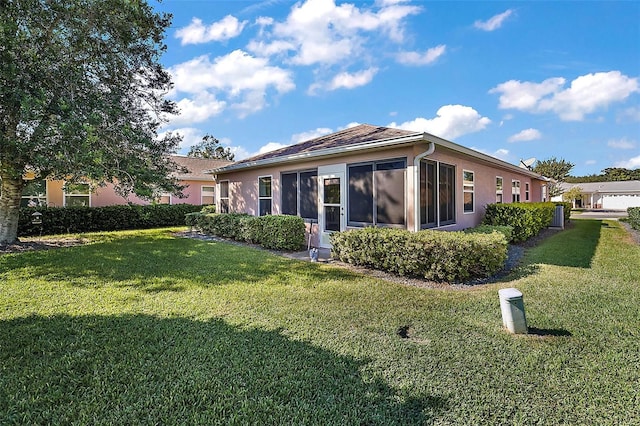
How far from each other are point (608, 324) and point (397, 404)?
3.28 m

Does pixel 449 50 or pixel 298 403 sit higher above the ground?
pixel 449 50

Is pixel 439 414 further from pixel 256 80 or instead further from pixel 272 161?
pixel 256 80

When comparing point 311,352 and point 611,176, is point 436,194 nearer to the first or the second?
point 311,352

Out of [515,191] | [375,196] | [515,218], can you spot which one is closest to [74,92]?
[375,196]

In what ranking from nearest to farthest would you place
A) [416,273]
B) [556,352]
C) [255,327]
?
[556,352] < [255,327] < [416,273]

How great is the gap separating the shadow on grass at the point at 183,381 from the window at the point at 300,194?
637 cm

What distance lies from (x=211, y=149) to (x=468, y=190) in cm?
4608

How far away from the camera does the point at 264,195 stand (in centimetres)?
1177

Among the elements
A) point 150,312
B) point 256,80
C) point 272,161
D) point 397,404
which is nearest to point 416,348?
point 397,404

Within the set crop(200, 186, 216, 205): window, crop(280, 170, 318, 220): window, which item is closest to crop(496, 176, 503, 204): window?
crop(280, 170, 318, 220): window

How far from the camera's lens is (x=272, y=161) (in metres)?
A: 10.5

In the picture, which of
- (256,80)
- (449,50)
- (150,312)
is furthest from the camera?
(256,80)

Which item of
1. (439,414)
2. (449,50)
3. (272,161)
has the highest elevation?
(449,50)

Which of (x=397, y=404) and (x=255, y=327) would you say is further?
(x=255, y=327)
